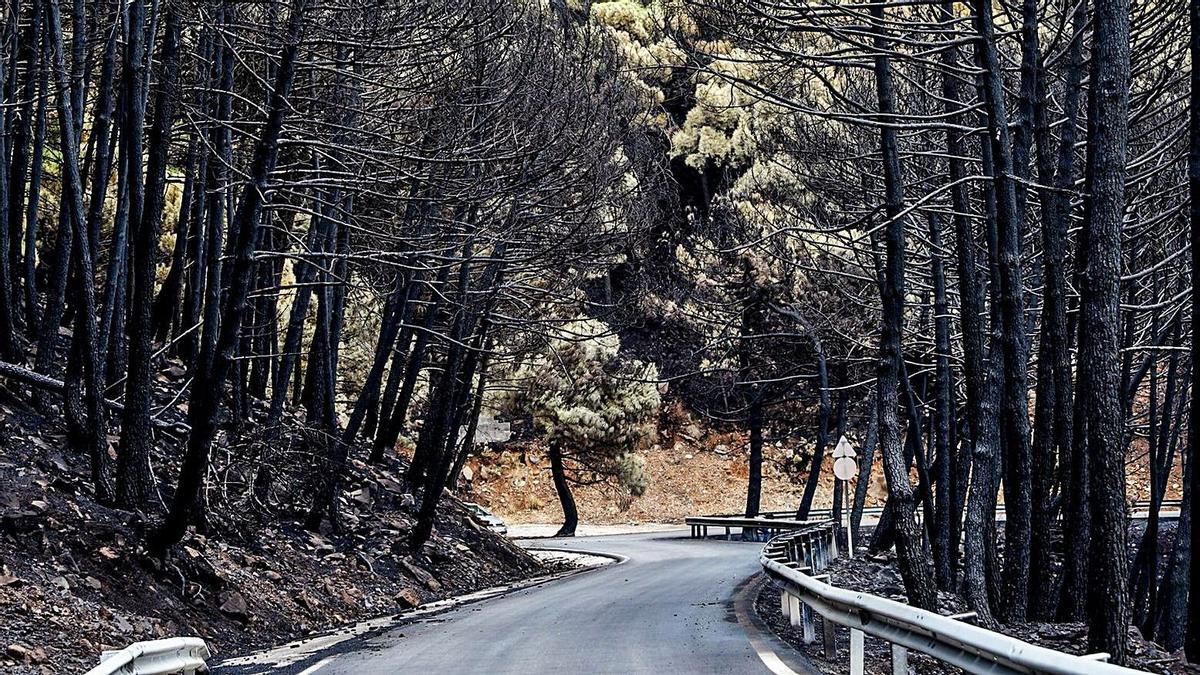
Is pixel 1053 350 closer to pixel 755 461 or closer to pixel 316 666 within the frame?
pixel 316 666

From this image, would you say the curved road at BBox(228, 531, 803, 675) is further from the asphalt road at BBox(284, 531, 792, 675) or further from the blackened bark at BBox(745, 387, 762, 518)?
the blackened bark at BBox(745, 387, 762, 518)

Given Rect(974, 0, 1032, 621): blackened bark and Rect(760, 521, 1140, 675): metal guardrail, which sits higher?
Rect(974, 0, 1032, 621): blackened bark

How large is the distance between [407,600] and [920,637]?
40.9ft

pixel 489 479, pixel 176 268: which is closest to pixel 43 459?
pixel 176 268

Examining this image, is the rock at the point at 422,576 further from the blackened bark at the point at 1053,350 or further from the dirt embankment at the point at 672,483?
the dirt embankment at the point at 672,483

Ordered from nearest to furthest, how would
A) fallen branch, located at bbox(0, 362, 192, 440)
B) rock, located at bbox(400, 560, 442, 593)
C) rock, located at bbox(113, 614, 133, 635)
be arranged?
1. rock, located at bbox(113, 614, 133, 635)
2. fallen branch, located at bbox(0, 362, 192, 440)
3. rock, located at bbox(400, 560, 442, 593)

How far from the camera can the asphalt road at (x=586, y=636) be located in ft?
34.5

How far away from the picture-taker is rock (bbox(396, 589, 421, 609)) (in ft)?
61.9

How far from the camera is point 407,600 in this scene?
19062 millimetres

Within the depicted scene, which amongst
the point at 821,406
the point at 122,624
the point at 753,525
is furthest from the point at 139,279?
the point at 753,525

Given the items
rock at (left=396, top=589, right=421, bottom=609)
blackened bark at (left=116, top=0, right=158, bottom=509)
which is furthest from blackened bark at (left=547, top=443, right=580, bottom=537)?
blackened bark at (left=116, top=0, right=158, bottom=509)

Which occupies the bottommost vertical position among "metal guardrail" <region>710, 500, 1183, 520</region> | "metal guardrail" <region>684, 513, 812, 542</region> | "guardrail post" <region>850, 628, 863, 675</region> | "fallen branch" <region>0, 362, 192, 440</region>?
"metal guardrail" <region>684, 513, 812, 542</region>

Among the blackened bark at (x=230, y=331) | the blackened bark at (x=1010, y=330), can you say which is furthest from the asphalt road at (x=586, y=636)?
the blackened bark at (x=1010, y=330)

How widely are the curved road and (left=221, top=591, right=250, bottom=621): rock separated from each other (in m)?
1.48
